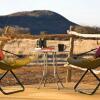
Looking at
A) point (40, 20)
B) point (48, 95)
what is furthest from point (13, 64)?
point (40, 20)

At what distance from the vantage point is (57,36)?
28.3ft

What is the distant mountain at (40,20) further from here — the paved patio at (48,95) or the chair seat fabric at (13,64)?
the chair seat fabric at (13,64)

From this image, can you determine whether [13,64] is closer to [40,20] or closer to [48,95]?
[48,95]

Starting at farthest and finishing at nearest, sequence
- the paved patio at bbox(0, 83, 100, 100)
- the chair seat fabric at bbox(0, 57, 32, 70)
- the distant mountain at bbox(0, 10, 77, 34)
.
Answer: the distant mountain at bbox(0, 10, 77, 34)
the chair seat fabric at bbox(0, 57, 32, 70)
the paved patio at bbox(0, 83, 100, 100)

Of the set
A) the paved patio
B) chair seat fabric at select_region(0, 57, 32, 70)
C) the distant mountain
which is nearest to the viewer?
the paved patio

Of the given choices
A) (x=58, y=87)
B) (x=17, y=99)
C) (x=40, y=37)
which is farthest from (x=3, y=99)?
(x=40, y=37)

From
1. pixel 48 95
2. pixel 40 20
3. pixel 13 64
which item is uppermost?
pixel 13 64

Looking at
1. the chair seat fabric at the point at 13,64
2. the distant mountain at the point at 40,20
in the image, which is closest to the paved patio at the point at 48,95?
the chair seat fabric at the point at 13,64

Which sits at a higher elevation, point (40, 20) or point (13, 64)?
point (13, 64)

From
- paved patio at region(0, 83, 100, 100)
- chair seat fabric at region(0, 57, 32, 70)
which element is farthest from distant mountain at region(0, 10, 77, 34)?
chair seat fabric at region(0, 57, 32, 70)

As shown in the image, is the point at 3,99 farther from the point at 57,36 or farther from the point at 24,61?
the point at 57,36

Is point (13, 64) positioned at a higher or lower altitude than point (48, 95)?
higher

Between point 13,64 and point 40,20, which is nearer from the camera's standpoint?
point 13,64

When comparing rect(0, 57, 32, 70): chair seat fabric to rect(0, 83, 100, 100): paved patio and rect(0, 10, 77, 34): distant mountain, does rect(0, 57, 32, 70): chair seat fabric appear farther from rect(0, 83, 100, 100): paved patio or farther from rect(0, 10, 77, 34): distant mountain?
rect(0, 10, 77, 34): distant mountain
